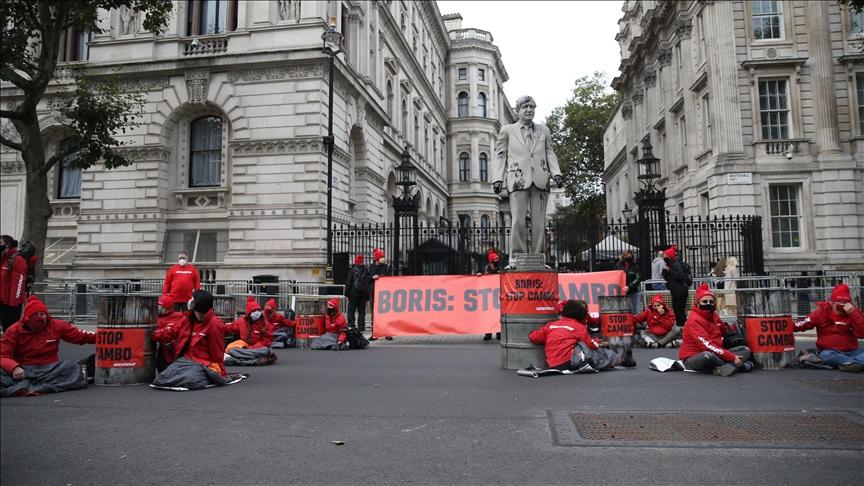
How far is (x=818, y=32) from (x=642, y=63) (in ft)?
49.4

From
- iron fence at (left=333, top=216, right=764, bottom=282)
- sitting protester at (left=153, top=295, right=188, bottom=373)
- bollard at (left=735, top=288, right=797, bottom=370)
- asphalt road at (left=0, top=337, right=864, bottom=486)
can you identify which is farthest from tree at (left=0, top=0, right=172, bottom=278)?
bollard at (left=735, top=288, right=797, bottom=370)

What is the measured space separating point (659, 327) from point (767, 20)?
1883 centimetres

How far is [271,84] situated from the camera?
22.8 m

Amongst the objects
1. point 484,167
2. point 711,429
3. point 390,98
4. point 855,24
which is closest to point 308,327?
point 711,429

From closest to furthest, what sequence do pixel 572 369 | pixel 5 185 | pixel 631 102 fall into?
1. pixel 572 369
2. pixel 5 185
3. pixel 631 102

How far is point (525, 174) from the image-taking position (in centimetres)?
911

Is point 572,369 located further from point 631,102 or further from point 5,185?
point 631,102

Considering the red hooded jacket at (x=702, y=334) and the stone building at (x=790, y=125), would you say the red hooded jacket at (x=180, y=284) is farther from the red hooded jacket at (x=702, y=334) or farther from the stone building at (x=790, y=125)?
the stone building at (x=790, y=125)

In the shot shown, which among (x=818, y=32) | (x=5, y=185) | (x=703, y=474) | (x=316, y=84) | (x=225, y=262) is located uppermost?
(x=818, y=32)

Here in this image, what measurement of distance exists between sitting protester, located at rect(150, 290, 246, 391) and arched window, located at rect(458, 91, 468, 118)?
53083mm

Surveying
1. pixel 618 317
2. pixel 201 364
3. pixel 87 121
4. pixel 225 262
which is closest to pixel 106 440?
pixel 201 364

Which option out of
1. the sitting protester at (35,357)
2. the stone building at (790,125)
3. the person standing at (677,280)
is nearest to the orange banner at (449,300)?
the person standing at (677,280)

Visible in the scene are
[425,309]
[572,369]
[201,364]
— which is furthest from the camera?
[425,309]

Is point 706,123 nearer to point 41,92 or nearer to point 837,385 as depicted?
point 837,385
